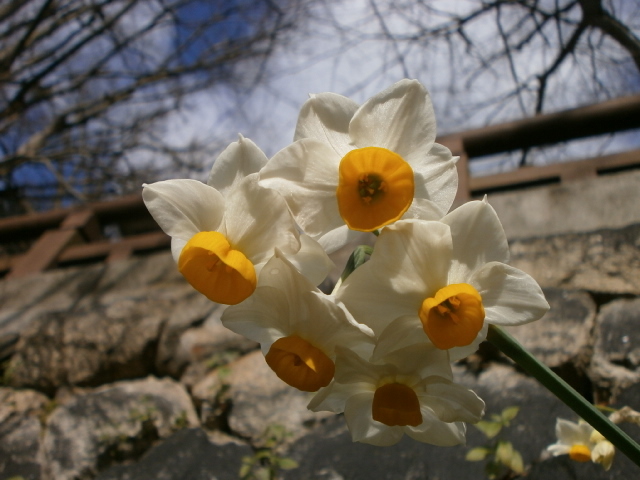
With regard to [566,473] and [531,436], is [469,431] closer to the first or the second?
[531,436]

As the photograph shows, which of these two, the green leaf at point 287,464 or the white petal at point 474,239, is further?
the green leaf at point 287,464

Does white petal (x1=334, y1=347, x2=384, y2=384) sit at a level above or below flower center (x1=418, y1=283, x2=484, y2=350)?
below

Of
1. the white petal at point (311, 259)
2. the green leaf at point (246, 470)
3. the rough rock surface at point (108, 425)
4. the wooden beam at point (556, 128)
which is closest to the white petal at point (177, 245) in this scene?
the white petal at point (311, 259)

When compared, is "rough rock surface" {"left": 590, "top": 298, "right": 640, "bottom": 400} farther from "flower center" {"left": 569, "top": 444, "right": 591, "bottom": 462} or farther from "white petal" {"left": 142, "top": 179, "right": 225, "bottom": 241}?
"white petal" {"left": 142, "top": 179, "right": 225, "bottom": 241}

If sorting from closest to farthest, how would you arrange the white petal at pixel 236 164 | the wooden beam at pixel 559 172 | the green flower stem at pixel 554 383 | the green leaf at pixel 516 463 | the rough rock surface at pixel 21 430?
1. the green flower stem at pixel 554 383
2. the white petal at pixel 236 164
3. the green leaf at pixel 516 463
4. the rough rock surface at pixel 21 430
5. the wooden beam at pixel 559 172

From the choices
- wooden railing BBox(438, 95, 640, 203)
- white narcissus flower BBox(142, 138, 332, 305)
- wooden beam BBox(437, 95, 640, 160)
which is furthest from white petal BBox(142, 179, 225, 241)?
wooden beam BBox(437, 95, 640, 160)

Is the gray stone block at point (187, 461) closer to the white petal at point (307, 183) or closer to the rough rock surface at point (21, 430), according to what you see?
the rough rock surface at point (21, 430)

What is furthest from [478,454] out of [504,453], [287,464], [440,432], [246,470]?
[440,432]
